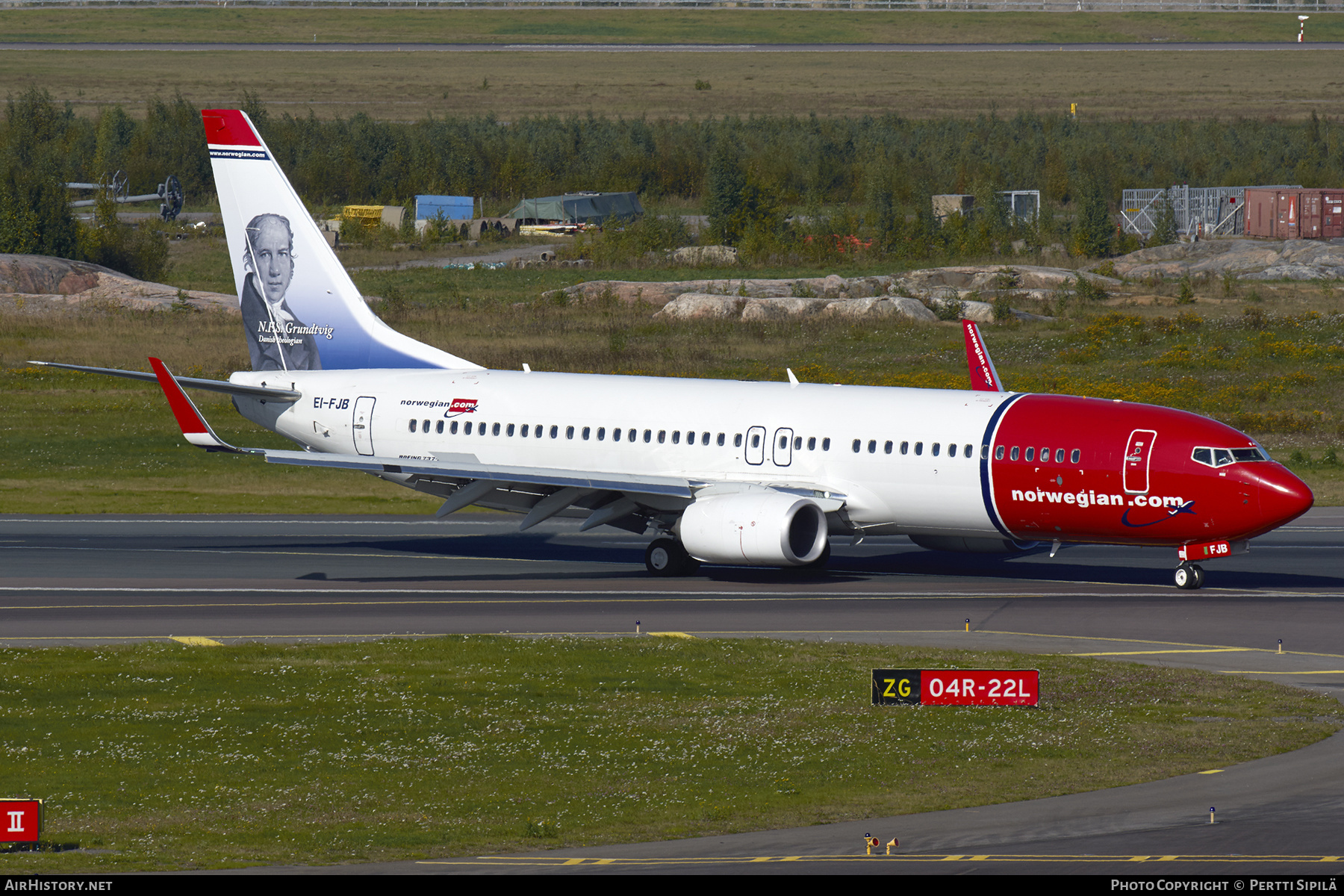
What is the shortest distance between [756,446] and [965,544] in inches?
215

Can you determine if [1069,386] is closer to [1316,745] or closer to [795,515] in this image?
[795,515]

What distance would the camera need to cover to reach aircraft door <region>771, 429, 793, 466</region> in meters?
38.3

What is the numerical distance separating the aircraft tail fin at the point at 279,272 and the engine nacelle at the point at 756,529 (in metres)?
10.5

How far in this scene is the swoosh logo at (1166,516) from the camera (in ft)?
115

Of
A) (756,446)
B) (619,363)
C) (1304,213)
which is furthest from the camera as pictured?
(1304,213)

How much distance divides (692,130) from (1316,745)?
15145 centimetres

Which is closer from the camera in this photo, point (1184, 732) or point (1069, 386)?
point (1184, 732)

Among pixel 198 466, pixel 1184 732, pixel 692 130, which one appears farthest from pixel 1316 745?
pixel 692 130

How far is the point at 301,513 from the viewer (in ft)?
166

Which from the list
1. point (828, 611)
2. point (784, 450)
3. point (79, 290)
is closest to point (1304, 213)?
point (79, 290)

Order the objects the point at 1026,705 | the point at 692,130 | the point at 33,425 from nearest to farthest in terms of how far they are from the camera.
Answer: the point at 1026,705 → the point at 33,425 → the point at 692,130

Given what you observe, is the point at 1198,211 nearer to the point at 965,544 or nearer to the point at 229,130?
the point at 965,544

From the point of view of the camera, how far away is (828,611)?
113 feet

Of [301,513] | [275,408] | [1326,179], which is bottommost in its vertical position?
[301,513]
